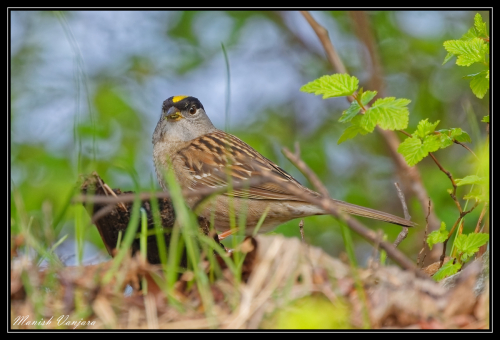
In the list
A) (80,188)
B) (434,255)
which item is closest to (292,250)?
(80,188)

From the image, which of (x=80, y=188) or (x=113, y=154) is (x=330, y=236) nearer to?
(x=113, y=154)

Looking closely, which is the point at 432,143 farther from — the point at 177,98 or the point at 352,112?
the point at 177,98

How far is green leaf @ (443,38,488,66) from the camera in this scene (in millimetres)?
3812

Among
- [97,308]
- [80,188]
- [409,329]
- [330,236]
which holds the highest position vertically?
[80,188]

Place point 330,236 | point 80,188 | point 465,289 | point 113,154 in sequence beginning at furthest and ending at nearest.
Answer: point 330,236 < point 113,154 < point 80,188 < point 465,289

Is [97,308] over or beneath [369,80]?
beneath

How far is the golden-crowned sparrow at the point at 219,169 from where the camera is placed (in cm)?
512

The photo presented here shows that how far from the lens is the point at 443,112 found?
8.90 metres

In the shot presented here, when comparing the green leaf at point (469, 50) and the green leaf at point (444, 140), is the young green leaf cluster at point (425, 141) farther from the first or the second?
the green leaf at point (469, 50)

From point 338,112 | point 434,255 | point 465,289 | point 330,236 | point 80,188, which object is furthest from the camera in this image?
point 338,112

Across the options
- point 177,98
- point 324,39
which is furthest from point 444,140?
point 177,98

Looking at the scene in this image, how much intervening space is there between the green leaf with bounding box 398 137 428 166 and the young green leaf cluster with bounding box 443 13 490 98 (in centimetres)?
51

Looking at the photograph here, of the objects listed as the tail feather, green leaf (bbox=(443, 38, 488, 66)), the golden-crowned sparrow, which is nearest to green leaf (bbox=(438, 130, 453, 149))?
green leaf (bbox=(443, 38, 488, 66))

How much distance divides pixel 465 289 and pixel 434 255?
320 cm
